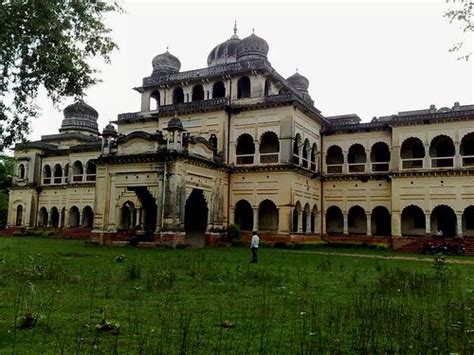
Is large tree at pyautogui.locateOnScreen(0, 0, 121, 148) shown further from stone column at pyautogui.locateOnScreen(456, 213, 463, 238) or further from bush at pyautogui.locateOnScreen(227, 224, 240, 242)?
stone column at pyautogui.locateOnScreen(456, 213, 463, 238)

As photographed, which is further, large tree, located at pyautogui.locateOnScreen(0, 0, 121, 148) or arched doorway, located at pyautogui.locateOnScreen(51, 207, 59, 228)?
arched doorway, located at pyautogui.locateOnScreen(51, 207, 59, 228)

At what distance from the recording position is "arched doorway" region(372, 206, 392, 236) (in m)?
35.1

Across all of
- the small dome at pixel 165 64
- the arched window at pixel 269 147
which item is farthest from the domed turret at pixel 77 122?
the arched window at pixel 269 147

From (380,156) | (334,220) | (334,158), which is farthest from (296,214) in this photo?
(380,156)

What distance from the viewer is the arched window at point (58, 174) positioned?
4692cm

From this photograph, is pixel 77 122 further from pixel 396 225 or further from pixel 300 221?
pixel 396 225

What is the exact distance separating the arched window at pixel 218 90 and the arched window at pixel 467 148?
17284 millimetres

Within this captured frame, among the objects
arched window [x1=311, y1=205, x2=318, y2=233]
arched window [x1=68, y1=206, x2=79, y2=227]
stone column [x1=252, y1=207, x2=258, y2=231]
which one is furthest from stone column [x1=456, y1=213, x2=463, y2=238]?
arched window [x1=68, y1=206, x2=79, y2=227]

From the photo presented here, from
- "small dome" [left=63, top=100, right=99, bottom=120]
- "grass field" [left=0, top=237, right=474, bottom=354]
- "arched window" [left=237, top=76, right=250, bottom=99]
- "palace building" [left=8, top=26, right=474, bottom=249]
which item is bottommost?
"grass field" [left=0, top=237, right=474, bottom=354]

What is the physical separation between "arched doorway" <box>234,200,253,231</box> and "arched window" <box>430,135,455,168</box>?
42.9 ft

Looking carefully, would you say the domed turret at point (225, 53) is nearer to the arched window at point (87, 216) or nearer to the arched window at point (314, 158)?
the arched window at point (314, 158)

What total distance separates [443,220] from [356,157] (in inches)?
310

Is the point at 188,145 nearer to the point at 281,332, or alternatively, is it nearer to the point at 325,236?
the point at 325,236

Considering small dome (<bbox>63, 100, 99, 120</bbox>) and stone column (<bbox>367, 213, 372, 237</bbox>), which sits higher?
small dome (<bbox>63, 100, 99, 120</bbox>)
